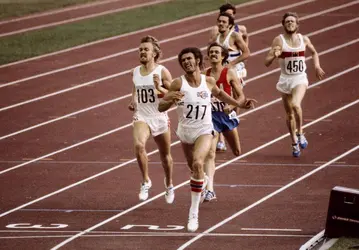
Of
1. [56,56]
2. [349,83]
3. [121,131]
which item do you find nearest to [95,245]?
[121,131]

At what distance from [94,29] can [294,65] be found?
14.1 m

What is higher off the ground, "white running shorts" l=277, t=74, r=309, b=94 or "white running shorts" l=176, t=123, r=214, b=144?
"white running shorts" l=277, t=74, r=309, b=94

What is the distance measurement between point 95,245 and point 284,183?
4.30 meters

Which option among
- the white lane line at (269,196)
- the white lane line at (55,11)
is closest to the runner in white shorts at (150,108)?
the white lane line at (269,196)

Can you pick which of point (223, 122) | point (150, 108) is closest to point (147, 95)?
point (150, 108)

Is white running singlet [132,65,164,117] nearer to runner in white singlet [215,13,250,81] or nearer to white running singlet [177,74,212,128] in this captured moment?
white running singlet [177,74,212,128]

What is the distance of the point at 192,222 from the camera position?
14.1 meters

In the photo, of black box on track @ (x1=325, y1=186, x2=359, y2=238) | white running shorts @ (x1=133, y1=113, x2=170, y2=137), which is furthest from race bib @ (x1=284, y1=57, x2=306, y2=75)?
black box on track @ (x1=325, y1=186, x2=359, y2=238)

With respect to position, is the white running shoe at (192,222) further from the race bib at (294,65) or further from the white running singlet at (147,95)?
the race bib at (294,65)

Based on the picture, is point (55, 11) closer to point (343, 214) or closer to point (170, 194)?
point (170, 194)

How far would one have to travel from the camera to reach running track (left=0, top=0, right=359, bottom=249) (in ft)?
46.3

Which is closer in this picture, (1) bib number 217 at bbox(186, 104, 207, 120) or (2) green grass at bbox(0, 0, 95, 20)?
(1) bib number 217 at bbox(186, 104, 207, 120)

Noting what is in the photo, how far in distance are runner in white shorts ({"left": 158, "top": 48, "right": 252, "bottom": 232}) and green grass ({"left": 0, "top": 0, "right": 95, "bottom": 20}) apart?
68.6ft

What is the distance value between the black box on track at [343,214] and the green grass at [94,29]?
52.0 feet
